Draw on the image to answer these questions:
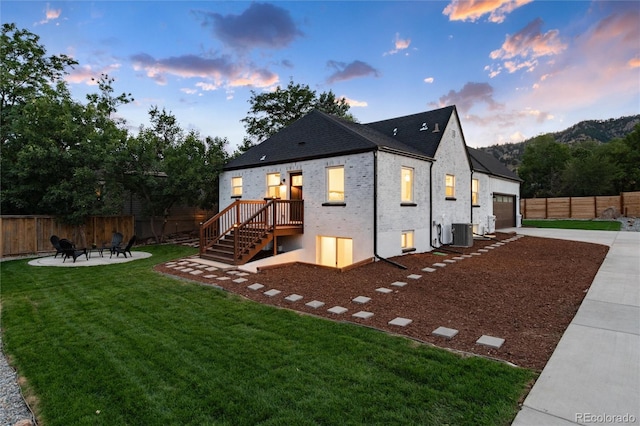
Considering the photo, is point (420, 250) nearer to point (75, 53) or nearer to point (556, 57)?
point (556, 57)

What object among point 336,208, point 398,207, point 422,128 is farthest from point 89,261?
point 422,128

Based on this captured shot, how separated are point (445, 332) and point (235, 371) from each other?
10.3 feet

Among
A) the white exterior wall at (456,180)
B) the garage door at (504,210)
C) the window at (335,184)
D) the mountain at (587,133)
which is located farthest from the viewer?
the mountain at (587,133)

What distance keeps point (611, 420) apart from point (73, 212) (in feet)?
58.3

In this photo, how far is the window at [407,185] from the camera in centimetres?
1170

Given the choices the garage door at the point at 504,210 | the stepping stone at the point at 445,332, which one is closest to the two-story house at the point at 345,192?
the stepping stone at the point at 445,332

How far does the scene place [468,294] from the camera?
6730mm

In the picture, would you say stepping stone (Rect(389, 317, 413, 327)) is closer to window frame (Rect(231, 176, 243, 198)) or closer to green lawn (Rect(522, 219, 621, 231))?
window frame (Rect(231, 176, 243, 198))

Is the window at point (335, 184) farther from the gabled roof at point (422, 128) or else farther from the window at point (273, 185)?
the gabled roof at point (422, 128)

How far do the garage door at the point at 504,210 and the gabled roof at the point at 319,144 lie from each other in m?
10.9

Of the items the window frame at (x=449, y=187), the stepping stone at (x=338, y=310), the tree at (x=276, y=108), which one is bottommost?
the stepping stone at (x=338, y=310)

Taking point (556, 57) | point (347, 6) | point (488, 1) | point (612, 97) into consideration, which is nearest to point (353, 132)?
point (347, 6)

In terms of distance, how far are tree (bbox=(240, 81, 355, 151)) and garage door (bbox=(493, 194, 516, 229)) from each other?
13.8 m

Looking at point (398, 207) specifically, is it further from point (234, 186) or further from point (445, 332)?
point (234, 186)
